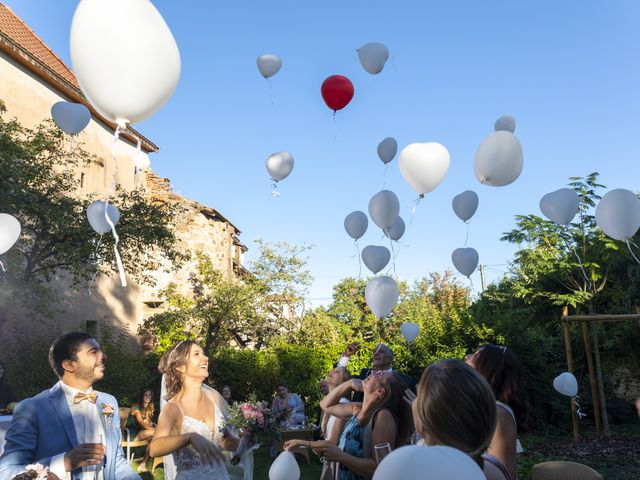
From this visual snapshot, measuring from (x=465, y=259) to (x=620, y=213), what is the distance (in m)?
1.92

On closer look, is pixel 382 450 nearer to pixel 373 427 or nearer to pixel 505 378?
pixel 373 427

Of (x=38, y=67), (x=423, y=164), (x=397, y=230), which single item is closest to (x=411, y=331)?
(x=397, y=230)

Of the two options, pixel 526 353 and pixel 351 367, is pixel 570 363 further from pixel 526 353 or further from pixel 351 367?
pixel 351 367

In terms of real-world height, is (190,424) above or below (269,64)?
below

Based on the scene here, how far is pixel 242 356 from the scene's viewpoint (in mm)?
14484

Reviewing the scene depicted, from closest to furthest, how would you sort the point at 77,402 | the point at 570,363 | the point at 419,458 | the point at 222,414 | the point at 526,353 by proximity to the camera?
the point at 419,458 < the point at 77,402 < the point at 222,414 < the point at 570,363 < the point at 526,353

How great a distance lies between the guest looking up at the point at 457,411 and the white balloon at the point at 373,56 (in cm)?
505

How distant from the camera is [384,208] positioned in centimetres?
605

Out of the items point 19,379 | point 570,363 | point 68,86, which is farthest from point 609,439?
point 68,86

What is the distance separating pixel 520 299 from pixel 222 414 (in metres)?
14.3

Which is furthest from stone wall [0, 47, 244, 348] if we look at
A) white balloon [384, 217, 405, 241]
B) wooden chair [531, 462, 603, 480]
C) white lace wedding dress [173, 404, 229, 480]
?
wooden chair [531, 462, 603, 480]

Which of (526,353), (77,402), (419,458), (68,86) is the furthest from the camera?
(68,86)

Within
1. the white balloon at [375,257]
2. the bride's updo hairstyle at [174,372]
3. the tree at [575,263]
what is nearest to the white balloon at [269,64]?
the white balloon at [375,257]

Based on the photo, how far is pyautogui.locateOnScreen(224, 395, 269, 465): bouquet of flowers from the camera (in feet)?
10.7
